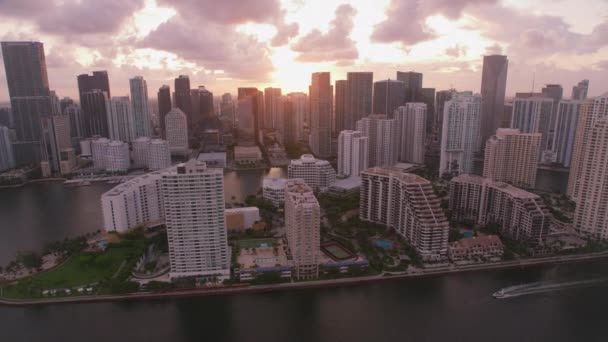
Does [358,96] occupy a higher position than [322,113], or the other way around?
[358,96]

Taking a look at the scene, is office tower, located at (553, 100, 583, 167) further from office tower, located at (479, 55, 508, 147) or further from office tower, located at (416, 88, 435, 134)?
office tower, located at (416, 88, 435, 134)

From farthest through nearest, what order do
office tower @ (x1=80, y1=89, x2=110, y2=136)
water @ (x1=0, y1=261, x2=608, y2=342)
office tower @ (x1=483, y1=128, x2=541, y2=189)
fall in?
office tower @ (x1=80, y1=89, x2=110, y2=136) → office tower @ (x1=483, y1=128, x2=541, y2=189) → water @ (x1=0, y1=261, x2=608, y2=342)

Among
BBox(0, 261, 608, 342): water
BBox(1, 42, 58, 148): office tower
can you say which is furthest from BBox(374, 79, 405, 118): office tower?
BBox(1, 42, 58, 148): office tower

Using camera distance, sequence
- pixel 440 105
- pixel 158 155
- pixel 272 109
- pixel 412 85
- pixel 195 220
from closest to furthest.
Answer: pixel 195 220 < pixel 158 155 < pixel 440 105 < pixel 412 85 < pixel 272 109

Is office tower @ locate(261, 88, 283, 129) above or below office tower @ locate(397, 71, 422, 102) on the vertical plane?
below

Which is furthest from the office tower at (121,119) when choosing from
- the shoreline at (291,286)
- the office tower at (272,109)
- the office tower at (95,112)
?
the shoreline at (291,286)

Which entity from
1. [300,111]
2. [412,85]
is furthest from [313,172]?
[412,85]

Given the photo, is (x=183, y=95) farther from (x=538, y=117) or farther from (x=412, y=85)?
(x=538, y=117)
